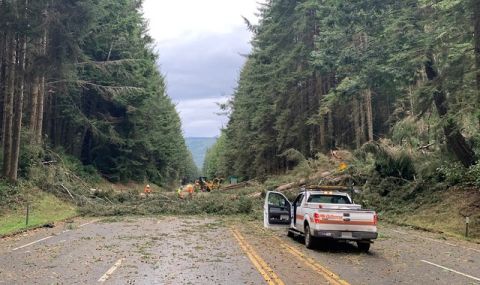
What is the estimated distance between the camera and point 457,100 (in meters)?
18.8

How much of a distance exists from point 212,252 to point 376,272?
458cm

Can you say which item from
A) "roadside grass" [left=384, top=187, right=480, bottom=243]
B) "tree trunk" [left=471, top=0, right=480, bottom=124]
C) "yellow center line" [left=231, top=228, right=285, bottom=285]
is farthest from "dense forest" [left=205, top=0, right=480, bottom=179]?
"yellow center line" [left=231, top=228, right=285, bottom=285]

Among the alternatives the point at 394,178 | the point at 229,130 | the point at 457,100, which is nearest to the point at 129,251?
the point at 457,100

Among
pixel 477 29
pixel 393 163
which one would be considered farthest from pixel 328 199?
pixel 393 163

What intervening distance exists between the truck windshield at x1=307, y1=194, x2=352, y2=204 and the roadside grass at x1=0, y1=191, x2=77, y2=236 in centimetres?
1075

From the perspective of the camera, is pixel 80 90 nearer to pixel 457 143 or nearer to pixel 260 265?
pixel 457 143

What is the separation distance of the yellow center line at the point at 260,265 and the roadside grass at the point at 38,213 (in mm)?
8559

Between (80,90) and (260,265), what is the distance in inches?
1421

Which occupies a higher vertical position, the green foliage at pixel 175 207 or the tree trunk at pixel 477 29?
the tree trunk at pixel 477 29

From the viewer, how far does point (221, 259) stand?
38.1ft

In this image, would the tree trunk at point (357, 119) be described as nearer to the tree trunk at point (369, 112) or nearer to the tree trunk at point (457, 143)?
the tree trunk at point (369, 112)

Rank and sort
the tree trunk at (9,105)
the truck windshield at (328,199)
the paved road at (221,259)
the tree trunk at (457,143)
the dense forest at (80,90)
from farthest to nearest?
the tree trunk at (9,105) < the dense forest at (80,90) < the tree trunk at (457,143) < the truck windshield at (328,199) < the paved road at (221,259)

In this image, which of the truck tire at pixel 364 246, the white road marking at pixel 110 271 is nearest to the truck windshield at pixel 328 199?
the truck tire at pixel 364 246

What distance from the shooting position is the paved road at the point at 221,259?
366 inches
